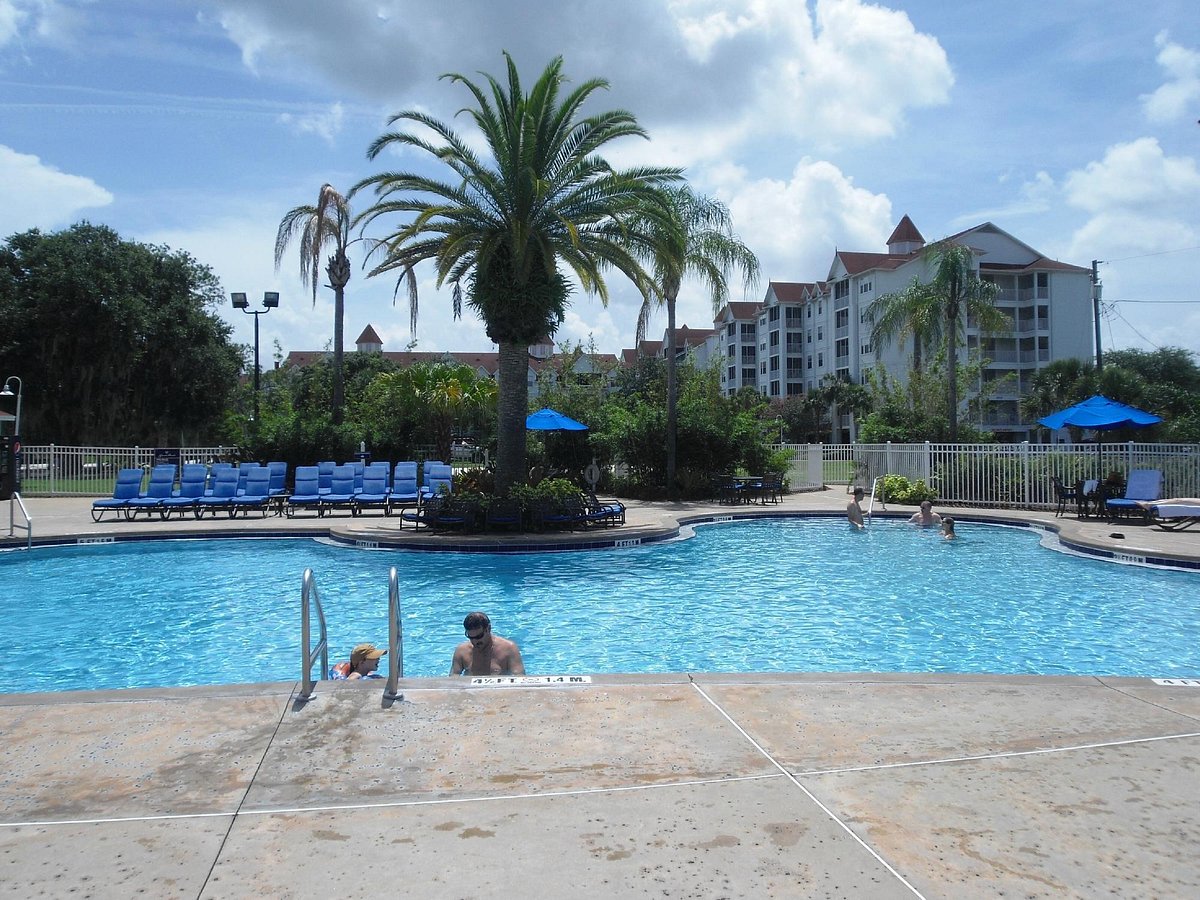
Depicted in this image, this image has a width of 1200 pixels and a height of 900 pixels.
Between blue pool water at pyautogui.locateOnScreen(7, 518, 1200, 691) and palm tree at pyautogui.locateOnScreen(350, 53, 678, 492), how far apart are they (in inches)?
177

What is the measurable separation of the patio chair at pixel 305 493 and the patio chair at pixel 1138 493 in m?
17.7

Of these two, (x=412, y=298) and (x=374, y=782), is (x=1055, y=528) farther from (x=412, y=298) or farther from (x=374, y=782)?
(x=374, y=782)

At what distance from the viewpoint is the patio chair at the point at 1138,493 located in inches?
700

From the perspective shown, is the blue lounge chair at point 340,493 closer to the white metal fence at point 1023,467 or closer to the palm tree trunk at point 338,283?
the palm tree trunk at point 338,283

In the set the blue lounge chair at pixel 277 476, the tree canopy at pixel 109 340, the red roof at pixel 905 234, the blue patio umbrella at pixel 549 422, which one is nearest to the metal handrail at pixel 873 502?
the blue patio umbrella at pixel 549 422

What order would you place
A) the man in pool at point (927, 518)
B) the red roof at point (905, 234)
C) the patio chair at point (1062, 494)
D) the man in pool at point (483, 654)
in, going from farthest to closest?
the red roof at point (905, 234) → the patio chair at point (1062, 494) → the man in pool at point (927, 518) → the man in pool at point (483, 654)

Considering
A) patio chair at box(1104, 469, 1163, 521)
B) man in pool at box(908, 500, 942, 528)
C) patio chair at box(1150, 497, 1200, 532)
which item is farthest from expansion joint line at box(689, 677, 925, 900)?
patio chair at box(1104, 469, 1163, 521)

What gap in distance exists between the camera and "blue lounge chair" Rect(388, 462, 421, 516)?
20.1m

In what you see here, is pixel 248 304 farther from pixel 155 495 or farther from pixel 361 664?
pixel 361 664

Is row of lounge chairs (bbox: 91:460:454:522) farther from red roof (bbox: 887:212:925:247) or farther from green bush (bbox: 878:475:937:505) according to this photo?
red roof (bbox: 887:212:925:247)

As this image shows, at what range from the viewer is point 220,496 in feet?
64.8

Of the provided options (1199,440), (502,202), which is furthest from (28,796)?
(1199,440)

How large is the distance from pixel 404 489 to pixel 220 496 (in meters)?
4.18

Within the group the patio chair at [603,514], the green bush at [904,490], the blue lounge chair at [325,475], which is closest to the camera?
the patio chair at [603,514]
